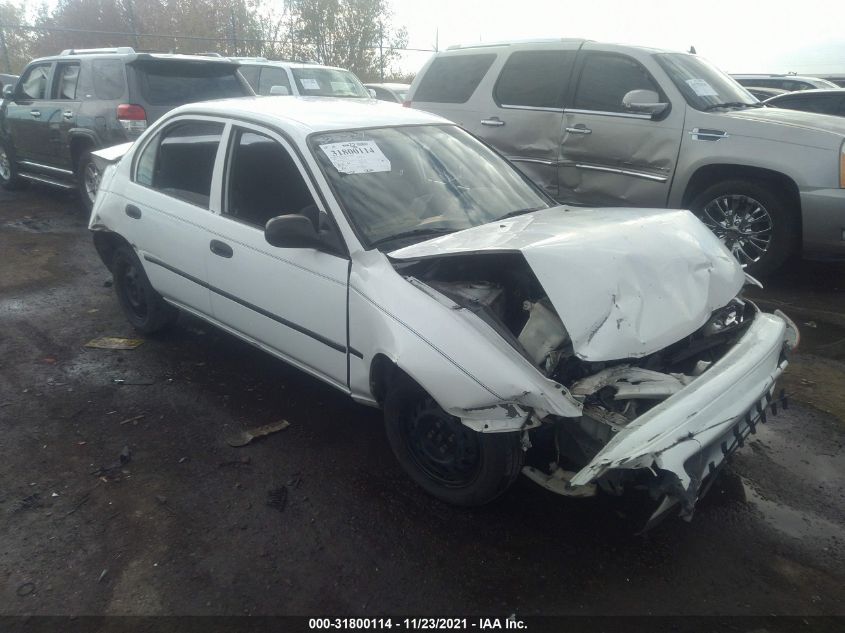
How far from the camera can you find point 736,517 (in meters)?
2.94

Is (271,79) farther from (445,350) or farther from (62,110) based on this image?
(445,350)

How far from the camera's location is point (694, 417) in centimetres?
230

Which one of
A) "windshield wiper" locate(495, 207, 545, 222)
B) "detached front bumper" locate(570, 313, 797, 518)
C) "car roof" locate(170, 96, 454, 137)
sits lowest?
"detached front bumper" locate(570, 313, 797, 518)

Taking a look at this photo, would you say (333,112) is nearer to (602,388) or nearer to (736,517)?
(602,388)

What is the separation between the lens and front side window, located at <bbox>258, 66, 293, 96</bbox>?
33.8 ft

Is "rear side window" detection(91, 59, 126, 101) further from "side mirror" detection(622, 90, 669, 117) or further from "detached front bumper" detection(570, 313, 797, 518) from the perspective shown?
"detached front bumper" detection(570, 313, 797, 518)

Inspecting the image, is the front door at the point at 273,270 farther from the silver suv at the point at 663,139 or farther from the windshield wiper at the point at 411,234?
the silver suv at the point at 663,139

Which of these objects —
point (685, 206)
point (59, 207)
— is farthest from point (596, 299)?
point (59, 207)

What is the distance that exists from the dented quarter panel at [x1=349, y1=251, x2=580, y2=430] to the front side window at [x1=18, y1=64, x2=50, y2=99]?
756 cm

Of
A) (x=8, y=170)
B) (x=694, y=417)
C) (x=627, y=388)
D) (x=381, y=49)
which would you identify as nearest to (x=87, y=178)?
(x=8, y=170)

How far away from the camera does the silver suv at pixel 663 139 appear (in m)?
5.47

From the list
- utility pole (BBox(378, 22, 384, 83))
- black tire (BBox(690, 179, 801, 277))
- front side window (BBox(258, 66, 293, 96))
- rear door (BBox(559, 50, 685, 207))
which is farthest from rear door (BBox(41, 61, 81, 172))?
utility pole (BBox(378, 22, 384, 83))

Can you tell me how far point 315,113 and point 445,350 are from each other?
1.80 metres

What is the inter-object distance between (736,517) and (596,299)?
125 cm
